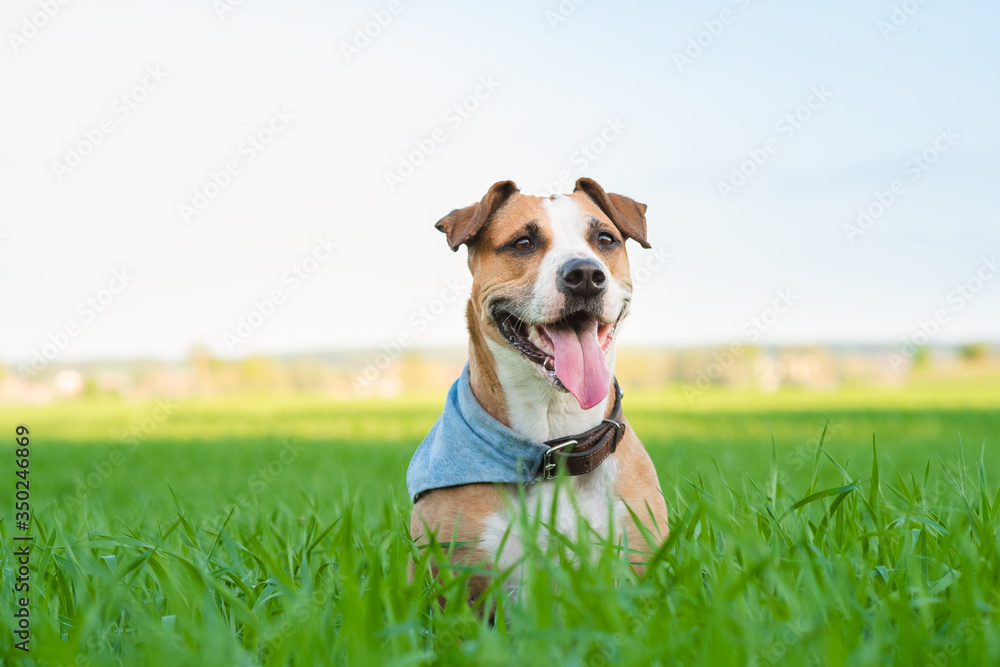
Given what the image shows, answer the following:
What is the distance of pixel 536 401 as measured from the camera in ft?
11.0

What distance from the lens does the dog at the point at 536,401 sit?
315 centimetres

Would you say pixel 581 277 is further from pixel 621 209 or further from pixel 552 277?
pixel 621 209

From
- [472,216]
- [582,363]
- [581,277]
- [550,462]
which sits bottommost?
[550,462]

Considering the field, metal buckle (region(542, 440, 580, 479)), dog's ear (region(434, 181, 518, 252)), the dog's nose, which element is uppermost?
dog's ear (region(434, 181, 518, 252))

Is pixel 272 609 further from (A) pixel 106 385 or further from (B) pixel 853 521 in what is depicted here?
(A) pixel 106 385

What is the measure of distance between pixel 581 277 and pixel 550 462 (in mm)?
809

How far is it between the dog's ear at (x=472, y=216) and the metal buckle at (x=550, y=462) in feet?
3.61

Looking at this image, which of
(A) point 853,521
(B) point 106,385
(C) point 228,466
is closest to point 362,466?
(C) point 228,466

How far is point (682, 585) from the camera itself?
238 cm

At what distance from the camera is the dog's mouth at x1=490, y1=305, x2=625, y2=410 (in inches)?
126

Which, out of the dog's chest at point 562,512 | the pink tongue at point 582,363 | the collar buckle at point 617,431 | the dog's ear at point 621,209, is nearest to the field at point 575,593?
the dog's chest at point 562,512

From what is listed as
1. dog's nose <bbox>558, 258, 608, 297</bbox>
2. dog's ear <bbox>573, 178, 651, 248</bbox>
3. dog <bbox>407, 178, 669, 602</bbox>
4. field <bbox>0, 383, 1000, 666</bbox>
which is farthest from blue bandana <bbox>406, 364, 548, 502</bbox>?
dog's ear <bbox>573, 178, 651, 248</bbox>

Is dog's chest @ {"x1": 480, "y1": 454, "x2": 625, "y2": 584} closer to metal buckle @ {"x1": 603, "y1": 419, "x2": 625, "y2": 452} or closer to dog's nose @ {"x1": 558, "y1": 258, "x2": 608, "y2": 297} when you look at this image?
metal buckle @ {"x1": 603, "y1": 419, "x2": 625, "y2": 452}

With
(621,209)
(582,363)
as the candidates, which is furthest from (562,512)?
(621,209)
